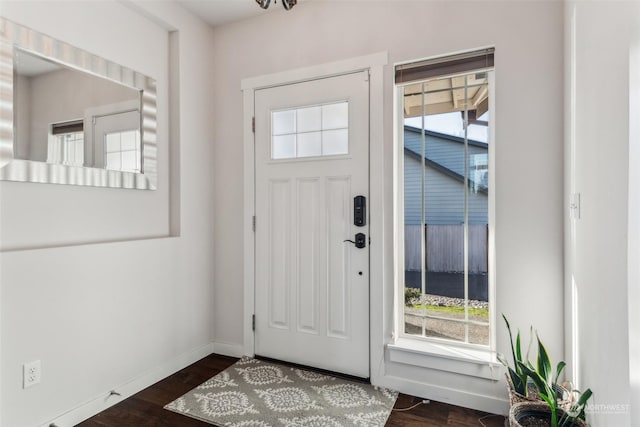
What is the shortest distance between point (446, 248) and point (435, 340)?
0.60m

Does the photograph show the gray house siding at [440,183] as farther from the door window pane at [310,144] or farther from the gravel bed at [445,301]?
the door window pane at [310,144]

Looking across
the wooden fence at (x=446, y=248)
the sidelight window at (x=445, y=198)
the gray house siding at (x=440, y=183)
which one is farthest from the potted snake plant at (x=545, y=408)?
the gray house siding at (x=440, y=183)

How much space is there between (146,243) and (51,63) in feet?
3.71

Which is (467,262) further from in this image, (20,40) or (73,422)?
(20,40)

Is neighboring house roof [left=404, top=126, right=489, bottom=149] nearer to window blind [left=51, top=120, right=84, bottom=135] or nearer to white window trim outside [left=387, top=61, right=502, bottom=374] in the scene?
white window trim outside [left=387, top=61, right=502, bottom=374]

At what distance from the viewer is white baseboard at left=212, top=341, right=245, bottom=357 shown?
273 centimetres

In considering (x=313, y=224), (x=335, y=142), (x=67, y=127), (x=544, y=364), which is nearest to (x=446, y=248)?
(x=544, y=364)

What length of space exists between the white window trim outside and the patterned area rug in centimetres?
30

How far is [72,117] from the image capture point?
1952mm

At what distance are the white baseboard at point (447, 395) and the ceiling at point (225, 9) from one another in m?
2.66

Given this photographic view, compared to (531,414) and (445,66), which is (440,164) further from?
(531,414)

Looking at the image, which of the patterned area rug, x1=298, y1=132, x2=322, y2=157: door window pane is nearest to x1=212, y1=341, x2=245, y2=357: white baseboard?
the patterned area rug

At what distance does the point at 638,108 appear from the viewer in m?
0.87

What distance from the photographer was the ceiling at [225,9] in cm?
251
